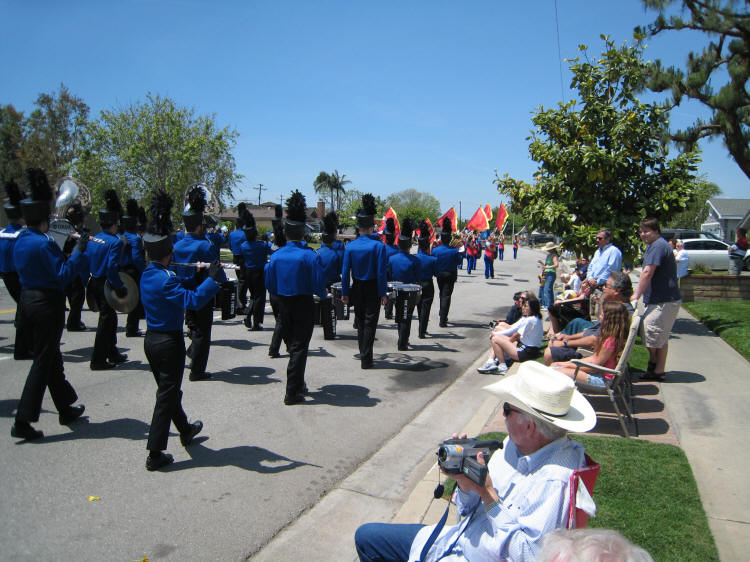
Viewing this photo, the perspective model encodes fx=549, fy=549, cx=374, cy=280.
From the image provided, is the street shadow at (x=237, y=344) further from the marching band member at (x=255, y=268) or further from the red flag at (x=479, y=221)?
the red flag at (x=479, y=221)

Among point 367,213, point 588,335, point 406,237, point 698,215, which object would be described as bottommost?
point 588,335

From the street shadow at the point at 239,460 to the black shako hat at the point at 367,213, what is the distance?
4.17 metres

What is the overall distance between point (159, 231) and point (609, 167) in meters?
7.80

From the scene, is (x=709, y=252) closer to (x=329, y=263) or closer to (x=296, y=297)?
(x=329, y=263)

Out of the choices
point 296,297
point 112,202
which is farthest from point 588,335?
point 112,202

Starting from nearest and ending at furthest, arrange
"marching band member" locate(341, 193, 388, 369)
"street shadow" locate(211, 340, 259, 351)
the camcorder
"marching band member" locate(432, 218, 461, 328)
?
the camcorder
"marching band member" locate(341, 193, 388, 369)
"street shadow" locate(211, 340, 259, 351)
"marching band member" locate(432, 218, 461, 328)

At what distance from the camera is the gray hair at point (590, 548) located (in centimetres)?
151

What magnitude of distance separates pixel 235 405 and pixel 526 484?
4556 mm

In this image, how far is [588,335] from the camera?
6570 mm

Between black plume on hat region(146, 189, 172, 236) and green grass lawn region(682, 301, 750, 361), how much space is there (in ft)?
26.8

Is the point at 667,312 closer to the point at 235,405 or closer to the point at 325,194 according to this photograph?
the point at 235,405

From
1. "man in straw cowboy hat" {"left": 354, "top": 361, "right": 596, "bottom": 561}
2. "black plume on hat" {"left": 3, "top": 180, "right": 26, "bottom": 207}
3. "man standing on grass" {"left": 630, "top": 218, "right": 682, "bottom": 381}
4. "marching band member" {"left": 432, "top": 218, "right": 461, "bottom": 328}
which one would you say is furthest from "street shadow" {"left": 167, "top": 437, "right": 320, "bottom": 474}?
"marching band member" {"left": 432, "top": 218, "right": 461, "bottom": 328}

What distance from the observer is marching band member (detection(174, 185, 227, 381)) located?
6.96 meters

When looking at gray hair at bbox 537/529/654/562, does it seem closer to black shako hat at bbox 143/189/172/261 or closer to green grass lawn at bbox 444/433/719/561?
green grass lawn at bbox 444/433/719/561
